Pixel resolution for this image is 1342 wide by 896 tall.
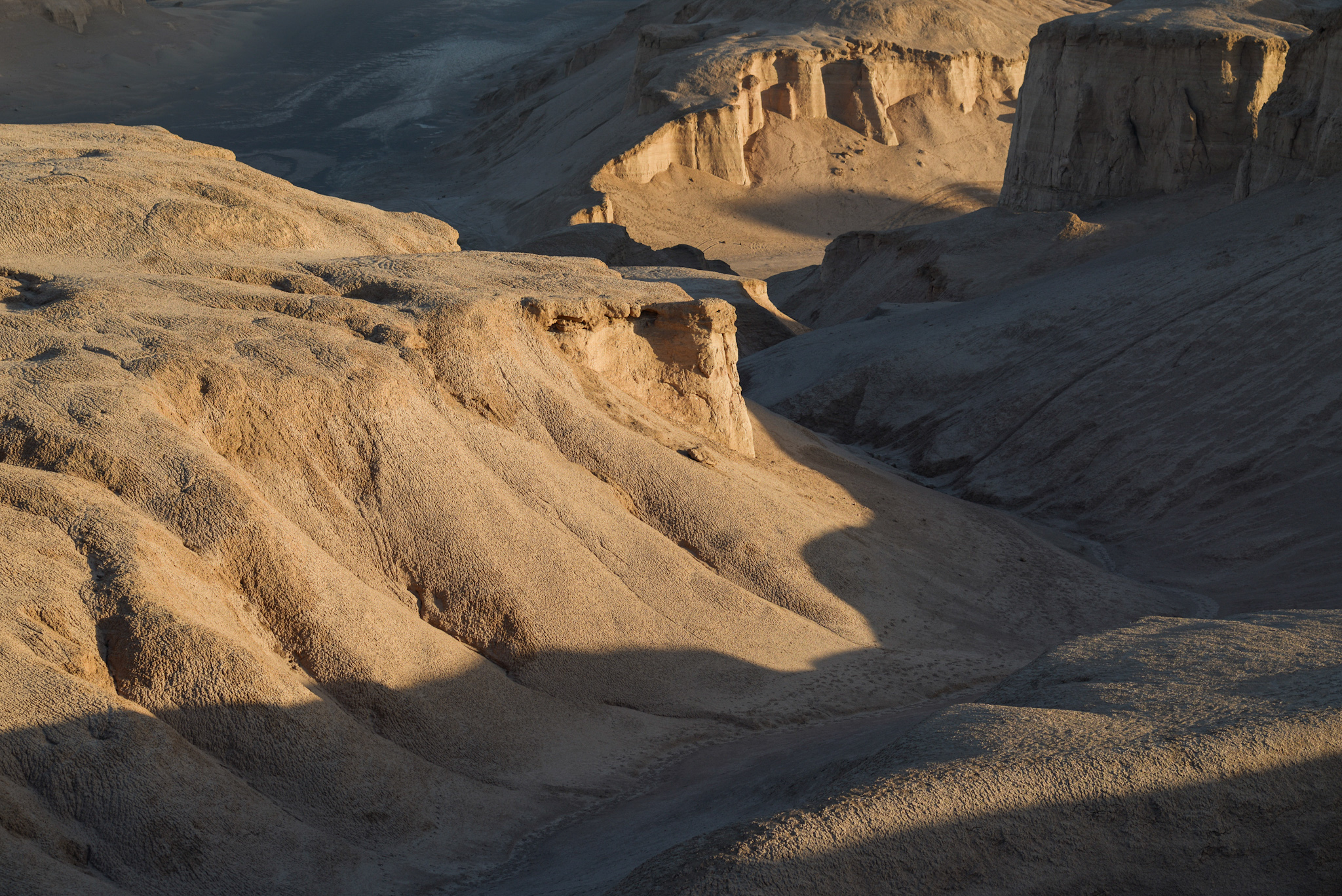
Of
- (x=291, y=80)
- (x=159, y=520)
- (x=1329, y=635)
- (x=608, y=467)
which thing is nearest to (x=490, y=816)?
(x=159, y=520)

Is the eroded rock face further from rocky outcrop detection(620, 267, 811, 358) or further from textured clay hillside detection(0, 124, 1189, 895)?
rocky outcrop detection(620, 267, 811, 358)

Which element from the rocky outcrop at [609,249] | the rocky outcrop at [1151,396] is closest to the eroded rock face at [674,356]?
the rocky outcrop at [1151,396]

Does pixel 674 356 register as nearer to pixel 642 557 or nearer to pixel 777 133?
pixel 642 557

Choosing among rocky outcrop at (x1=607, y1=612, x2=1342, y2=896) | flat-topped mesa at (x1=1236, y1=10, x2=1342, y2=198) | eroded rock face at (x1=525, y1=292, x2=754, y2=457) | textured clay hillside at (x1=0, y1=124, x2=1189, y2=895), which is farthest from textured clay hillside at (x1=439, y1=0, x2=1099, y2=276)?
rocky outcrop at (x1=607, y1=612, x2=1342, y2=896)

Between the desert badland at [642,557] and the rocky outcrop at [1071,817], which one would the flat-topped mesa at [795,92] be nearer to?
the desert badland at [642,557]

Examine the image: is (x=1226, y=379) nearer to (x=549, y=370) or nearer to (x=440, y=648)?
(x=549, y=370)
